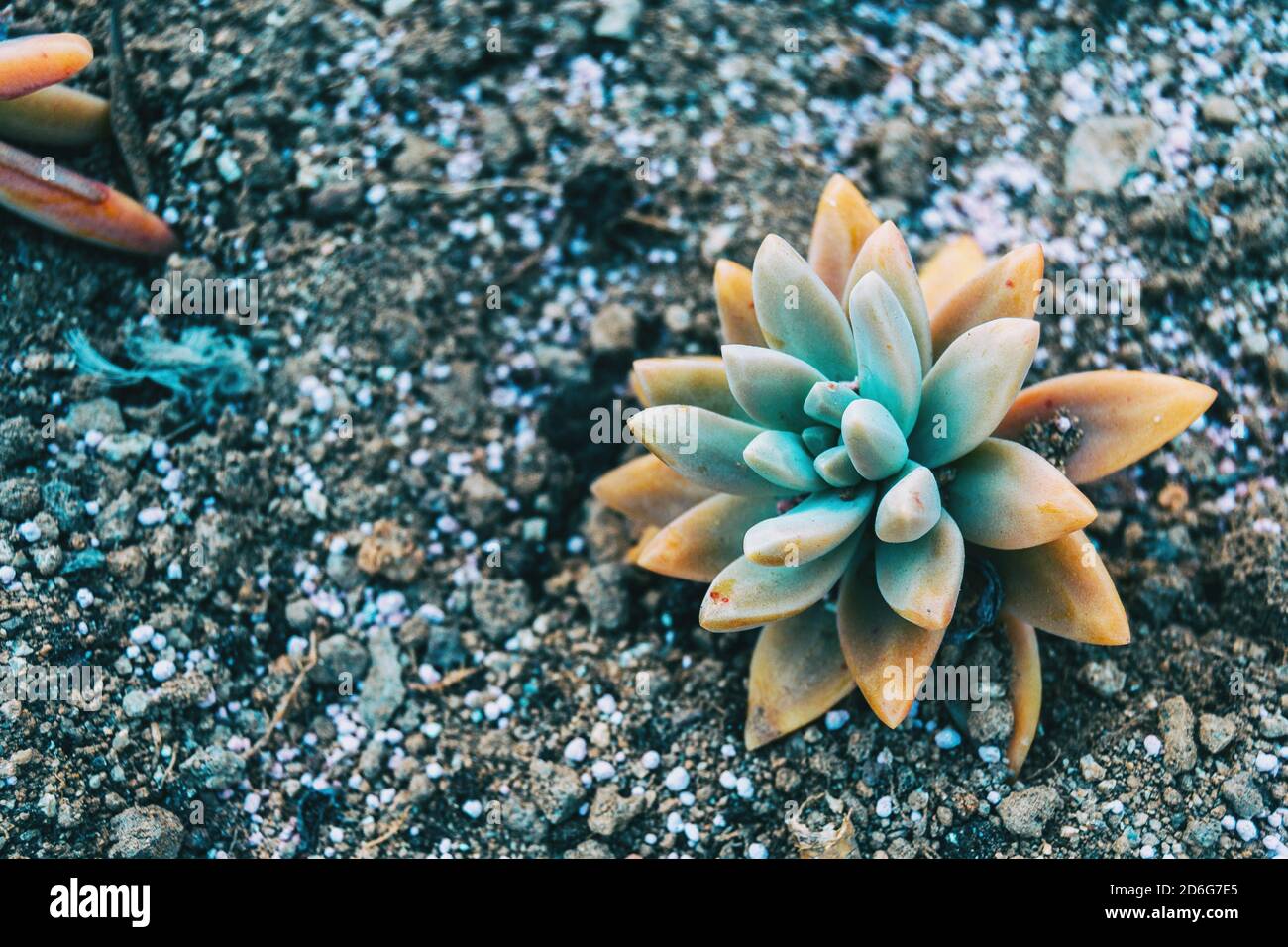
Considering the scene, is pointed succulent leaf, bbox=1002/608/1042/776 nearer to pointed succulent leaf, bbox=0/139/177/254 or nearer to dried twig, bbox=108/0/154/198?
pointed succulent leaf, bbox=0/139/177/254

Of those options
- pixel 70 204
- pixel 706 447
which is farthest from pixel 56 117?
pixel 706 447

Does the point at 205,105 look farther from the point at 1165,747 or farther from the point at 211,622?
the point at 1165,747

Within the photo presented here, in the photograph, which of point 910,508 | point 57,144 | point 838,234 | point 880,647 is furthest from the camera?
point 57,144

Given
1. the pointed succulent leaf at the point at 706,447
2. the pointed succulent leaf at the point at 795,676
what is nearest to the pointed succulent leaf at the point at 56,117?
the pointed succulent leaf at the point at 706,447

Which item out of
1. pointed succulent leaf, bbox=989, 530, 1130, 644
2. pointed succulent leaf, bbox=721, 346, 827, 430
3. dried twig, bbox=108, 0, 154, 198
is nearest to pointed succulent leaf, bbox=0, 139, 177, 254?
dried twig, bbox=108, 0, 154, 198

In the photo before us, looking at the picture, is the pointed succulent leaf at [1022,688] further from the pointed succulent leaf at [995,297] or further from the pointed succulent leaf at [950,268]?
the pointed succulent leaf at [950,268]

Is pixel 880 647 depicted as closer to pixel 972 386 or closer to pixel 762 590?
pixel 762 590
